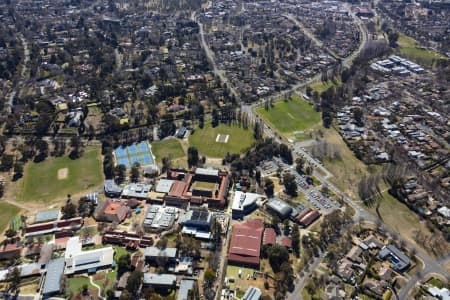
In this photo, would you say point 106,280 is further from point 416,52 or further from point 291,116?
point 416,52

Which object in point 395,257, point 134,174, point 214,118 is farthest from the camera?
point 214,118

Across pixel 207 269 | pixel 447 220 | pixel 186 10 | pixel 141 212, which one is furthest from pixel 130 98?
pixel 186 10

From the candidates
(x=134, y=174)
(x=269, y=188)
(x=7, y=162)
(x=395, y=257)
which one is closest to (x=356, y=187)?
(x=269, y=188)

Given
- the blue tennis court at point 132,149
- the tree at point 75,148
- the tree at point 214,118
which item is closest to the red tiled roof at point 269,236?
the blue tennis court at point 132,149

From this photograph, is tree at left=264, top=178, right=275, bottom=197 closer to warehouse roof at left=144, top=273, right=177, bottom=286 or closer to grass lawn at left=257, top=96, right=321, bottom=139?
grass lawn at left=257, top=96, right=321, bottom=139

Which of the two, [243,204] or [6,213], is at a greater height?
[243,204]

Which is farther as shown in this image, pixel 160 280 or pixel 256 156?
pixel 256 156
